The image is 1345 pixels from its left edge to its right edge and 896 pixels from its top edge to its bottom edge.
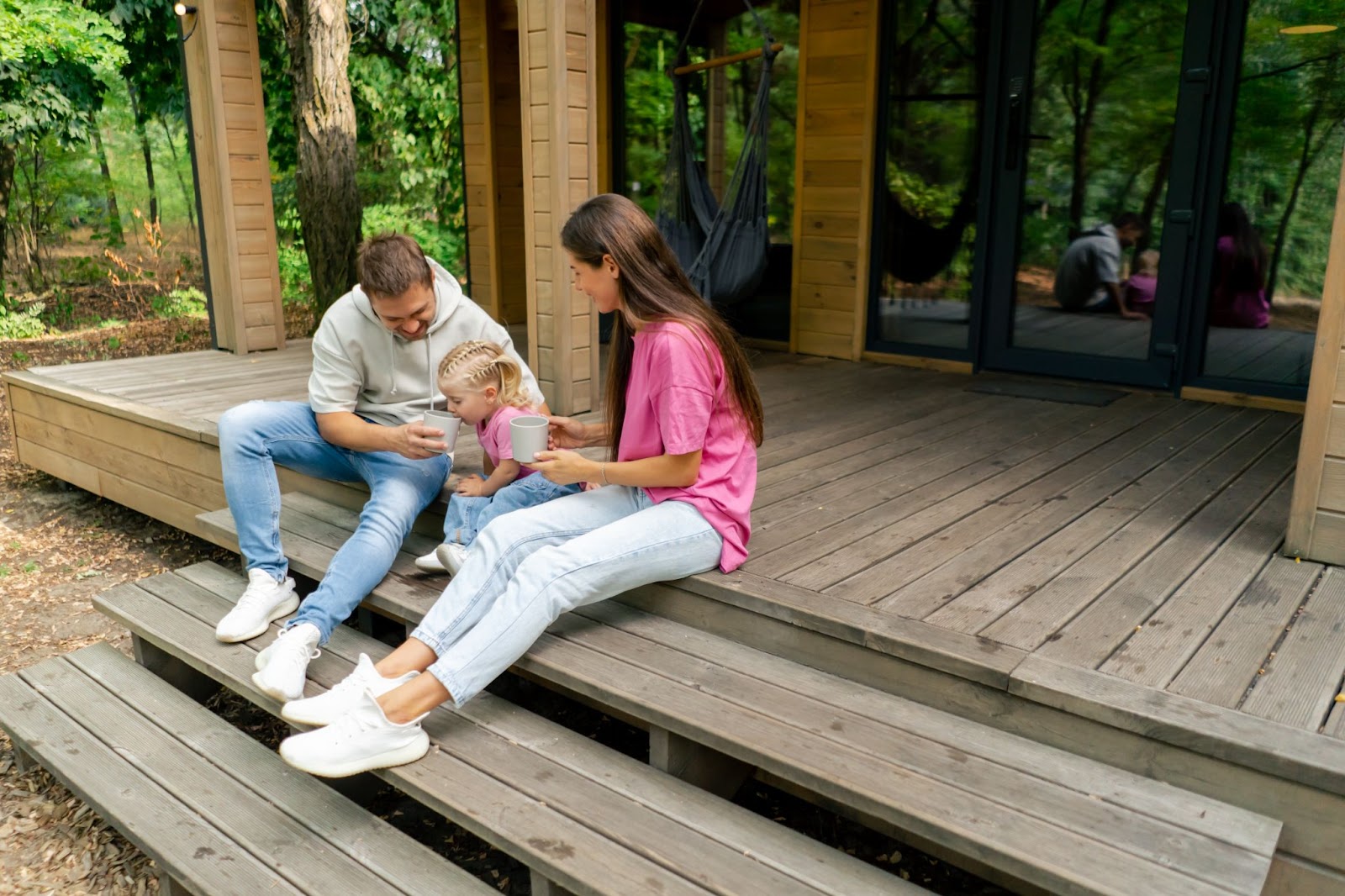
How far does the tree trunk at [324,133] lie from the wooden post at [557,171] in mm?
3399

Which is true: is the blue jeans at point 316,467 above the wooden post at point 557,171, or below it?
below

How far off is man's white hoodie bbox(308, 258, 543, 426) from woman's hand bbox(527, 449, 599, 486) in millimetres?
505

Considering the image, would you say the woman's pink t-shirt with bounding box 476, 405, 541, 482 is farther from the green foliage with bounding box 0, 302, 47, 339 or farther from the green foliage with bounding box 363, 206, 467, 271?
the green foliage with bounding box 363, 206, 467, 271

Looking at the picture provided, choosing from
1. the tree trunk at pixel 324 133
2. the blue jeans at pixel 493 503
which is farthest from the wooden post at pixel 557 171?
the tree trunk at pixel 324 133

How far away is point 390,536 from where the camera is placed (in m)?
2.42

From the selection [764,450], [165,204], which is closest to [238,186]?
[764,450]

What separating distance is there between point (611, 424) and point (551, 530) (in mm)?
270

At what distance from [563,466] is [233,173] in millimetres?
3747

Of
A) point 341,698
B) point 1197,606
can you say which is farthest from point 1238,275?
point 341,698

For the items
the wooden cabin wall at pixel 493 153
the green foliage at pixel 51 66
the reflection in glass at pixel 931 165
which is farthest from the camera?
the green foliage at pixel 51 66

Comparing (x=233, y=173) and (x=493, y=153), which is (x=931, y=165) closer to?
(x=493, y=153)

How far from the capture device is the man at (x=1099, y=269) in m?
4.02

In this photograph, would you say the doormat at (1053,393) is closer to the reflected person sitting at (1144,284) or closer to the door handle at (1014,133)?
the reflected person sitting at (1144,284)

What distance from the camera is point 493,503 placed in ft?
7.88
